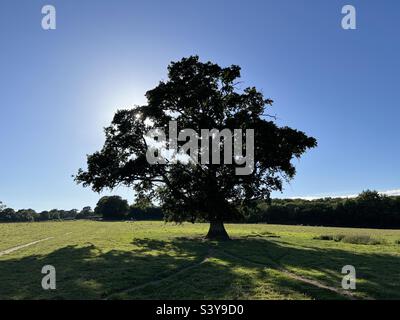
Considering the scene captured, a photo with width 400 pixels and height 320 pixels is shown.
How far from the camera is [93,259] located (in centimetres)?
2595

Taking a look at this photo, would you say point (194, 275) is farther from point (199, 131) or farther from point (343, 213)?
point (343, 213)

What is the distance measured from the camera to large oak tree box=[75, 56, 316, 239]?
41156mm

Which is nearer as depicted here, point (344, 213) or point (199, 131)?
point (199, 131)

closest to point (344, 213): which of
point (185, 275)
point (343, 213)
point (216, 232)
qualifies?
point (343, 213)

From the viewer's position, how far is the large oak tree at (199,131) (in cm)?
4116

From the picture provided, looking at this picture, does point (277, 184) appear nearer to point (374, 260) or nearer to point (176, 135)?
point (176, 135)

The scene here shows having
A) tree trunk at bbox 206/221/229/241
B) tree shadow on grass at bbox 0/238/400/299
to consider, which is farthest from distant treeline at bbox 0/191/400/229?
tree shadow on grass at bbox 0/238/400/299

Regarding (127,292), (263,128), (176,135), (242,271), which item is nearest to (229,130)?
(263,128)

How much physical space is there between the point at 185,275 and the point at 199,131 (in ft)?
78.6

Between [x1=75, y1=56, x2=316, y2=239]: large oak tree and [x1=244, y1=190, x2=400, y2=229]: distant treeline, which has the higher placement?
[x1=75, y1=56, x2=316, y2=239]: large oak tree

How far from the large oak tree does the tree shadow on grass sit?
12914 mm

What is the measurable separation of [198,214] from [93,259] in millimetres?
20031

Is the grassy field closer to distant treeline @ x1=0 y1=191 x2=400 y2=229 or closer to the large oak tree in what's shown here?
the large oak tree

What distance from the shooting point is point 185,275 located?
784 inches
